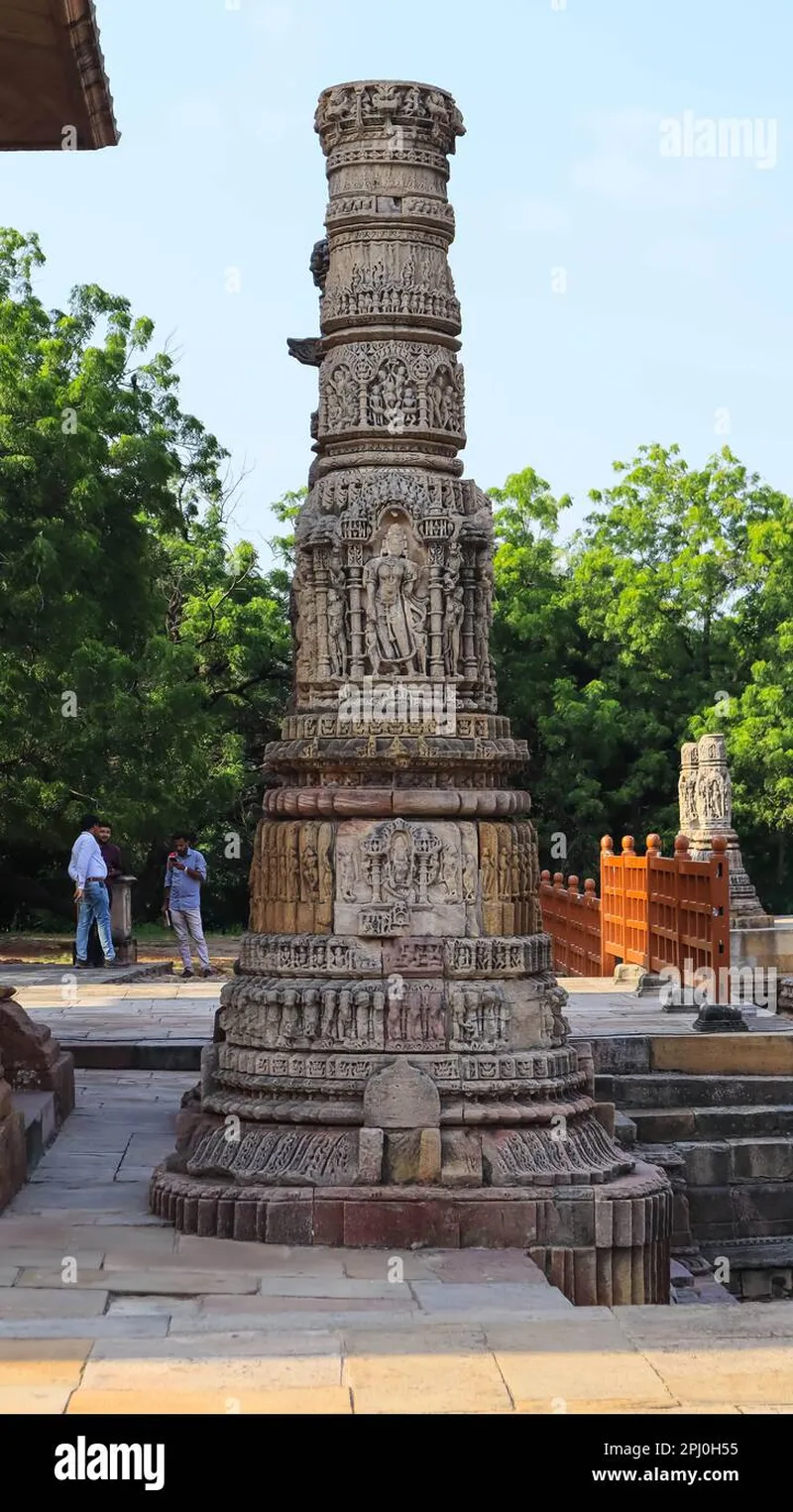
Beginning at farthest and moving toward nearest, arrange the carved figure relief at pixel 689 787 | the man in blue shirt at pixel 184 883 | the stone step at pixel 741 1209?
the carved figure relief at pixel 689 787 → the man in blue shirt at pixel 184 883 → the stone step at pixel 741 1209

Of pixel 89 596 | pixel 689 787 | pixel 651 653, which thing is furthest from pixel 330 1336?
pixel 651 653

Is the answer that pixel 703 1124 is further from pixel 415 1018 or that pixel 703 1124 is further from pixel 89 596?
pixel 89 596

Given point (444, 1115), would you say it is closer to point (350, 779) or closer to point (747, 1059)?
point (350, 779)

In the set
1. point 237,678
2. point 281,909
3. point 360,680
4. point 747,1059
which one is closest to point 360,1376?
point 281,909

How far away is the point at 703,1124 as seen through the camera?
9.12 meters

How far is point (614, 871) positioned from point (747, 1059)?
643cm

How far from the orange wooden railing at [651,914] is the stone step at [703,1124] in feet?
5.45

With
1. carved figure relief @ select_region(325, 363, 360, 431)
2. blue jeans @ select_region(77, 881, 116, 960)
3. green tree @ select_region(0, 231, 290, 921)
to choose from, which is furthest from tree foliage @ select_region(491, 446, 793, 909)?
carved figure relief @ select_region(325, 363, 360, 431)

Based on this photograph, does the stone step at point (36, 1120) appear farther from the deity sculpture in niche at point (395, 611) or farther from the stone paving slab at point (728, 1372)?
the stone paving slab at point (728, 1372)

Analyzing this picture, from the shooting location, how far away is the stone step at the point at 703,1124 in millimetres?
9094

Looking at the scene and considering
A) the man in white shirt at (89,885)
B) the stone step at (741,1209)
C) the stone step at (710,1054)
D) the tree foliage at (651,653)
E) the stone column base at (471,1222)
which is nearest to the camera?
the stone column base at (471,1222)

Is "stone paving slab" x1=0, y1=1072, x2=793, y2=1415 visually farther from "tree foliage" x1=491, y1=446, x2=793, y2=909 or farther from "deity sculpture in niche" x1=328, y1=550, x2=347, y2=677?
"tree foliage" x1=491, y1=446, x2=793, y2=909

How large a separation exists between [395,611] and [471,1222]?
2.34 m

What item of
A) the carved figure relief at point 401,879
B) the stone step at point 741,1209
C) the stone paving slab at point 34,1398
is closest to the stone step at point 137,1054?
the stone step at point 741,1209
